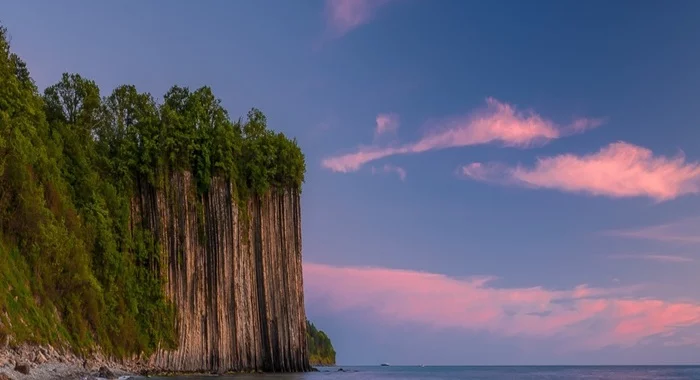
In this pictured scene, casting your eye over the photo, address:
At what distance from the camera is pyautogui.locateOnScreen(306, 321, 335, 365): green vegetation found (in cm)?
16250

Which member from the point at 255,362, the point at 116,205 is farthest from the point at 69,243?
the point at 255,362

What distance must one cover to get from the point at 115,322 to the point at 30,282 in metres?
11.2

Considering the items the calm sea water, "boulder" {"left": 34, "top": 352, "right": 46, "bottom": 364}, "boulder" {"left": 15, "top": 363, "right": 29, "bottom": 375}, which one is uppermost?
"boulder" {"left": 34, "top": 352, "right": 46, "bottom": 364}

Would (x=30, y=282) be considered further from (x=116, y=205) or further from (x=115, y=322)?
(x=116, y=205)

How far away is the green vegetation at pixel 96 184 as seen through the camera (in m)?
38.2

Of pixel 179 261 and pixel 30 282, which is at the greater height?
pixel 179 261

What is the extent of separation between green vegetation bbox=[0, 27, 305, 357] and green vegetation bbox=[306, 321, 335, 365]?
4072 inches

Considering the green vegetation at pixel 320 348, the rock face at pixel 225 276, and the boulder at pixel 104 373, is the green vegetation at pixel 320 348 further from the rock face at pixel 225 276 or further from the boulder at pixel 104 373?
the boulder at pixel 104 373

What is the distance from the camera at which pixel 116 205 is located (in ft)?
174

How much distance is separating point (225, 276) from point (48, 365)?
2603cm

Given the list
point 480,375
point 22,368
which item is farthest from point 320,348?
point 22,368

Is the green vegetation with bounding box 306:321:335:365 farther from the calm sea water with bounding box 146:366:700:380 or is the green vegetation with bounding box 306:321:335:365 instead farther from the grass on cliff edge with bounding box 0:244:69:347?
the grass on cliff edge with bounding box 0:244:69:347

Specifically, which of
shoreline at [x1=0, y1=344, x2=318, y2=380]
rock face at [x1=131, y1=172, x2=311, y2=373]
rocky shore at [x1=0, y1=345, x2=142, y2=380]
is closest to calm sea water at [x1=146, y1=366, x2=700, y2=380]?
shoreline at [x1=0, y1=344, x2=318, y2=380]

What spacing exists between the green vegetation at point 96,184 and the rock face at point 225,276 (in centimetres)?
121
